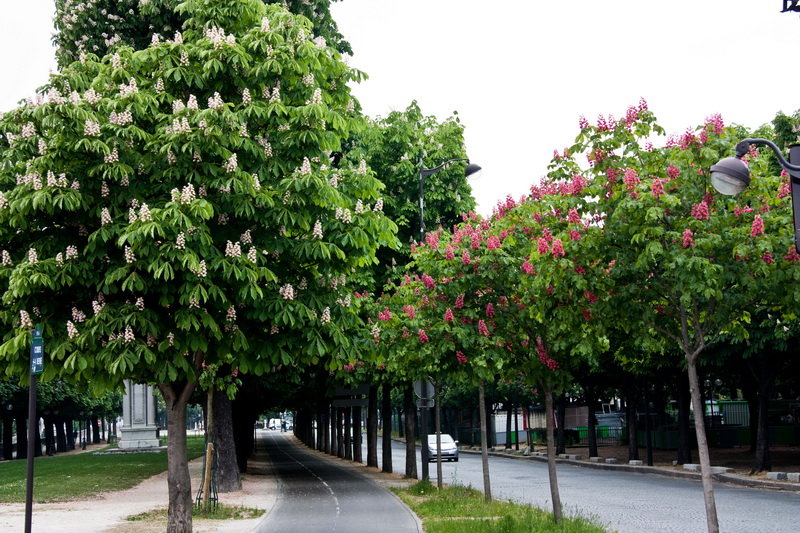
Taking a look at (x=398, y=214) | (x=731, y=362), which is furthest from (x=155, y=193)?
(x=731, y=362)

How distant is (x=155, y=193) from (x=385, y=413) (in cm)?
2394

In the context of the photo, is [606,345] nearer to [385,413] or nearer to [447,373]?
[447,373]

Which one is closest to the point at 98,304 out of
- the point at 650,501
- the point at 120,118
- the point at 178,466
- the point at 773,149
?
the point at 120,118

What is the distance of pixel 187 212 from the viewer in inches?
458

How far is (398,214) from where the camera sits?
2909 centimetres

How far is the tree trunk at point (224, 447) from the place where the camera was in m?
26.5

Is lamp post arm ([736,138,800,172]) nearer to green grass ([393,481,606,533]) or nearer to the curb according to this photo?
green grass ([393,481,606,533])

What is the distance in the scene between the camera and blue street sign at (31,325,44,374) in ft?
37.1

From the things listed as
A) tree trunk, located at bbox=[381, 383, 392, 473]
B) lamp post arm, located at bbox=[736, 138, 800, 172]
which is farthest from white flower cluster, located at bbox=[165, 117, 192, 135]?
tree trunk, located at bbox=[381, 383, 392, 473]

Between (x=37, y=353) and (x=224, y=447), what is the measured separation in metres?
16.2

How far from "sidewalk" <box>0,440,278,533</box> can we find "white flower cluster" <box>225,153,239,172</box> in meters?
7.75

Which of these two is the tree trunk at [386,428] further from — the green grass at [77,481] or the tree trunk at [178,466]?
the tree trunk at [178,466]

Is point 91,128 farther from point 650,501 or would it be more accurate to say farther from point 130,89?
point 650,501

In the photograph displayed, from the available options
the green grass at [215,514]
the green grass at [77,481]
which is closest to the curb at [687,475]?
the green grass at [215,514]
